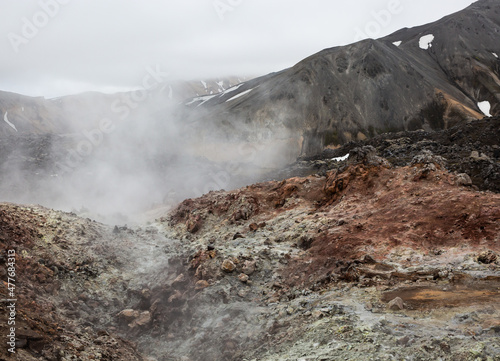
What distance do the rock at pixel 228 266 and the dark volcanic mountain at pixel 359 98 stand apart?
136 feet

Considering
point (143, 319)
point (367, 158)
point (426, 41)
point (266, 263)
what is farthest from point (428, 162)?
point (426, 41)

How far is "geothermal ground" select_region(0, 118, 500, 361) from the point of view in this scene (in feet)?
21.5

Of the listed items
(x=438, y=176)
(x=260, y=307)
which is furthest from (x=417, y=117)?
(x=260, y=307)

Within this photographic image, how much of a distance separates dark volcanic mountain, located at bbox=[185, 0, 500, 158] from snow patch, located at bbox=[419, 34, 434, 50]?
23.5 ft

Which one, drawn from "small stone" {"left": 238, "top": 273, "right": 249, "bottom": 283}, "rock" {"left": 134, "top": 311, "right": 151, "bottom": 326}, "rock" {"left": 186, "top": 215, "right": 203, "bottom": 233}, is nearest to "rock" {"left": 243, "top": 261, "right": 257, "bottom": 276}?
"small stone" {"left": 238, "top": 273, "right": 249, "bottom": 283}

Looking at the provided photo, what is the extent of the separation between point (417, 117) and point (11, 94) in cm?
13635

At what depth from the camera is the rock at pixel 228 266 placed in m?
11.4

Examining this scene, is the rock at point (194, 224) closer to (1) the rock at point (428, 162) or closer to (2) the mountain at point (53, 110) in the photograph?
(1) the rock at point (428, 162)

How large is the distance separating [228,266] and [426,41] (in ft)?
313

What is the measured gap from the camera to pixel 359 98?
2445 inches

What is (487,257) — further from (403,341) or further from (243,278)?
(243,278)

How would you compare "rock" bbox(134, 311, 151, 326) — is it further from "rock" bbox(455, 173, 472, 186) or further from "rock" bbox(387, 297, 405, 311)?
"rock" bbox(455, 173, 472, 186)

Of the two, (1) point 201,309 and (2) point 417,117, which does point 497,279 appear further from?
(2) point 417,117

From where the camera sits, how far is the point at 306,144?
53.9 meters
